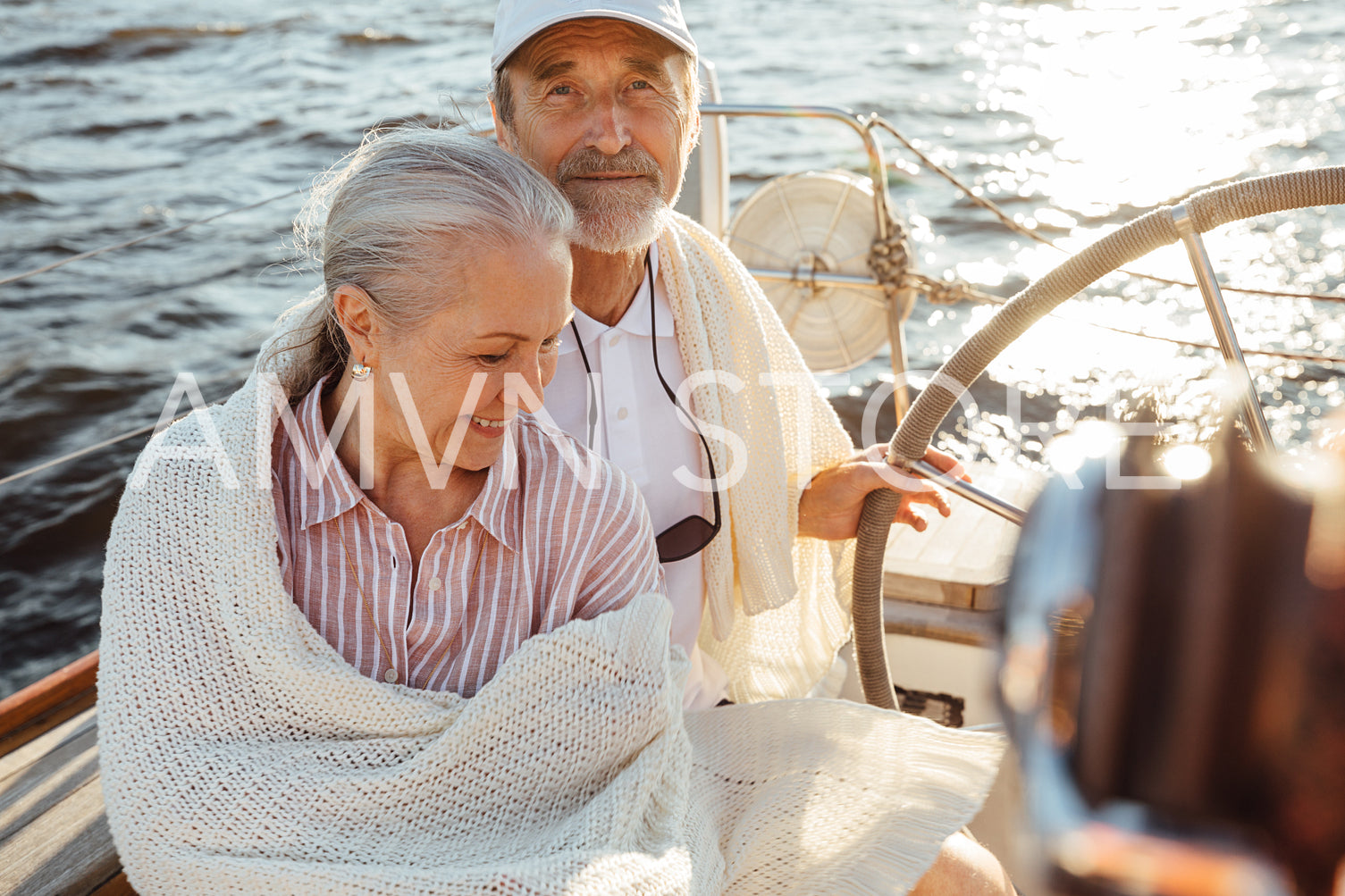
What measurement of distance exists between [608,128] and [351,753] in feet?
2.70

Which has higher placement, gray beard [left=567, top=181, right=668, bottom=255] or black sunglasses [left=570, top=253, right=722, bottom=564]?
gray beard [left=567, top=181, right=668, bottom=255]

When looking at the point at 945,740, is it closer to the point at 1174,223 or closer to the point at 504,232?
the point at 1174,223

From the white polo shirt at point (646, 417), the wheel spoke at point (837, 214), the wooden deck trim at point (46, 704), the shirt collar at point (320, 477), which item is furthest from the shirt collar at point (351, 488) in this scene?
the wheel spoke at point (837, 214)

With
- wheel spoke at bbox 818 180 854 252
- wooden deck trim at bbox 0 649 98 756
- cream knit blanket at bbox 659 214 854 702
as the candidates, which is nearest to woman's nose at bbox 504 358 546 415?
cream knit blanket at bbox 659 214 854 702

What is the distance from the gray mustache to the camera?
1.42m

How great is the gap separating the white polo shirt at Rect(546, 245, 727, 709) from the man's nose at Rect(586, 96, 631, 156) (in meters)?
0.21

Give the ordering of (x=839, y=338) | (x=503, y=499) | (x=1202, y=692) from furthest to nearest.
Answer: (x=839, y=338) < (x=503, y=499) < (x=1202, y=692)

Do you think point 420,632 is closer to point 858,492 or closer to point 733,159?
point 858,492

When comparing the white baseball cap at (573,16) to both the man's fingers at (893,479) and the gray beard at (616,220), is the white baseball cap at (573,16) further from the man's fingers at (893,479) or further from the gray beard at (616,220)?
the man's fingers at (893,479)

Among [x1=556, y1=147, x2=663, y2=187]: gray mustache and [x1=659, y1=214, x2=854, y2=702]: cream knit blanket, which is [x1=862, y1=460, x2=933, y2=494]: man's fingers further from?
[x1=556, y1=147, x2=663, y2=187]: gray mustache

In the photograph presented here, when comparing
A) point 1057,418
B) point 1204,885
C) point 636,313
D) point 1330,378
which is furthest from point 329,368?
point 1330,378

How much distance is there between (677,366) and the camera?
1604 millimetres

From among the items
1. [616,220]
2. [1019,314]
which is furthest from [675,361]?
[1019,314]

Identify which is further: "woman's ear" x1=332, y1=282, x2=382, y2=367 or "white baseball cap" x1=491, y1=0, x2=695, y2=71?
"white baseball cap" x1=491, y1=0, x2=695, y2=71
